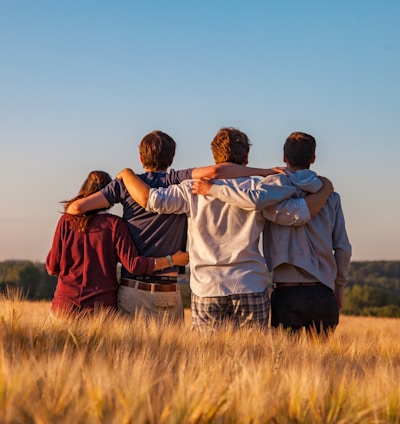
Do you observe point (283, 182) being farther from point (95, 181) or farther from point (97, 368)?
point (97, 368)

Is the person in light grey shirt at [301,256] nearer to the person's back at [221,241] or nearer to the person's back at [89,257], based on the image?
the person's back at [221,241]

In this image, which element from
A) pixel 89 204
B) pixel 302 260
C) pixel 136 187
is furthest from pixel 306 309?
pixel 89 204

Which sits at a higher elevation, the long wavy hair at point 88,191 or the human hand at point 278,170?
the human hand at point 278,170

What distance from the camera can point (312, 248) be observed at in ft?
22.3

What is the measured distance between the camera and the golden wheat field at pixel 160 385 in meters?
3.42

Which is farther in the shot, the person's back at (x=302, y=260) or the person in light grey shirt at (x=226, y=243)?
the person's back at (x=302, y=260)

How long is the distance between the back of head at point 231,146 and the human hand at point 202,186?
0.37 metres

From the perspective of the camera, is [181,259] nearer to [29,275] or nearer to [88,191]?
[88,191]

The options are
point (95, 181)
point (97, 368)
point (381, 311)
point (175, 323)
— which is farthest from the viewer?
point (381, 311)

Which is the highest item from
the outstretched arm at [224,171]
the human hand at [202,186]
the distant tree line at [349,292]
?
the outstretched arm at [224,171]

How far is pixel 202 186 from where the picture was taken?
251 inches

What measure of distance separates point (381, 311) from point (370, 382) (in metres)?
58.1

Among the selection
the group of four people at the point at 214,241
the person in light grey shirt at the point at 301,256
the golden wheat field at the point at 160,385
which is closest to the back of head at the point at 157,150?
the group of four people at the point at 214,241

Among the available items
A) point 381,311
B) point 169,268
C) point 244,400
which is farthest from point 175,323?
A: point 381,311
